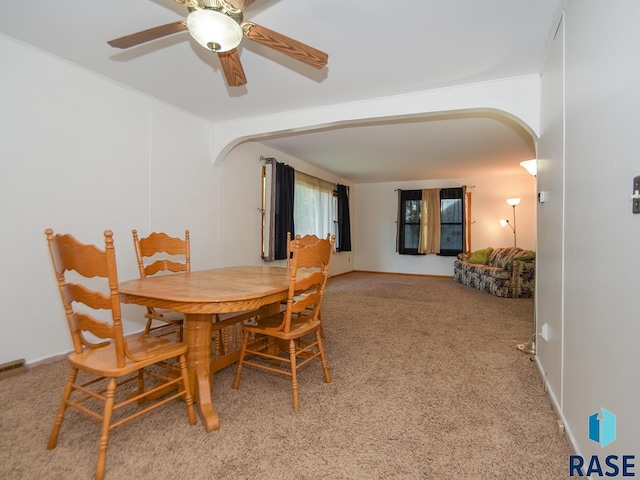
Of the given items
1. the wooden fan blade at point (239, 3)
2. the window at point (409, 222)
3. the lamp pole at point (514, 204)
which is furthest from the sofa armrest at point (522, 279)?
the wooden fan blade at point (239, 3)

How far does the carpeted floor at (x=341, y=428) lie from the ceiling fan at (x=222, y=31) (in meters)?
1.96

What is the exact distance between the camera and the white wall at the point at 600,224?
0.97 m

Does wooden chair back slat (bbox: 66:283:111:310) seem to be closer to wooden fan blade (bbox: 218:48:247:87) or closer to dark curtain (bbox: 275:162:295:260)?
wooden fan blade (bbox: 218:48:247:87)

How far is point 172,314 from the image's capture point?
7.13 ft

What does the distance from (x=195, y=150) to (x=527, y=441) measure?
12.6 feet

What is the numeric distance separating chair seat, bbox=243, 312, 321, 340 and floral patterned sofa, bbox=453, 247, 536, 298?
399 cm

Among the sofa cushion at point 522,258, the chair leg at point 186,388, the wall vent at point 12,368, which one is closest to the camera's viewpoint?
the chair leg at point 186,388

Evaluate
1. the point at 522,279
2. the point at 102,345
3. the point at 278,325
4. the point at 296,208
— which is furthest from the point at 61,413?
the point at 522,279

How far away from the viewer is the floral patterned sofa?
509 centimetres

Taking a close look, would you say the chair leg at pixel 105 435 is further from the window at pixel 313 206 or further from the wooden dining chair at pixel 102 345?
the window at pixel 313 206

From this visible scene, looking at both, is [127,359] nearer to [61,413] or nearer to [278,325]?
[61,413]

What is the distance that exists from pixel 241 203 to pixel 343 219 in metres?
3.21

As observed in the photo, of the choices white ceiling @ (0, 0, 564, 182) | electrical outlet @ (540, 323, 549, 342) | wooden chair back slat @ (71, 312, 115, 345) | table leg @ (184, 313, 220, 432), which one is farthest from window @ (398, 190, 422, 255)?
wooden chair back slat @ (71, 312, 115, 345)

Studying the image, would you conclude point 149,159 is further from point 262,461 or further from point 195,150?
point 262,461
